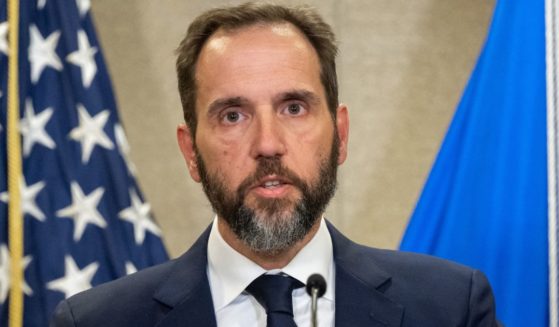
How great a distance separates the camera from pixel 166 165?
353cm

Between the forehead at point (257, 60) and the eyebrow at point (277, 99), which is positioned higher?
the forehead at point (257, 60)

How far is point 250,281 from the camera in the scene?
1.88 meters

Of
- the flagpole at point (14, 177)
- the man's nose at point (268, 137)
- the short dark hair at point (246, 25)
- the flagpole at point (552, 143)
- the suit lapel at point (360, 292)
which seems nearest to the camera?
the man's nose at point (268, 137)

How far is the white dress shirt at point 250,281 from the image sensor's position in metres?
1.87

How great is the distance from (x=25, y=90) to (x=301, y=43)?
4.35 feet

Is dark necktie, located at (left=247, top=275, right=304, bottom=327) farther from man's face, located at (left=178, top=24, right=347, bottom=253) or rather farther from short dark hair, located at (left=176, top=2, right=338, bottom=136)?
short dark hair, located at (left=176, top=2, right=338, bottom=136)

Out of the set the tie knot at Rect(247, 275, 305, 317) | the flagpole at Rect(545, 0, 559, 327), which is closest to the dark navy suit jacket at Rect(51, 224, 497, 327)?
the tie knot at Rect(247, 275, 305, 317)

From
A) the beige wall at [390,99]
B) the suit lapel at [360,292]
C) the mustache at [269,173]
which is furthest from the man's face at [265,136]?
the beige wall at [390,99]

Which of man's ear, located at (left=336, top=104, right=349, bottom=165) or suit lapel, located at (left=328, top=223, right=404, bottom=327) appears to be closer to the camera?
suit lapel, located at (left=328, top=223, right=404, bottom=327)

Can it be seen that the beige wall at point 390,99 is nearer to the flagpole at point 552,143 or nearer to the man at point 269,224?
the flagpole at point 552,143

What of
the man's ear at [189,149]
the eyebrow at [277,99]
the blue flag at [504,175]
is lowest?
the blue flag at [504,175]

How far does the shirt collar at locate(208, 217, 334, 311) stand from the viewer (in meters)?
1.89

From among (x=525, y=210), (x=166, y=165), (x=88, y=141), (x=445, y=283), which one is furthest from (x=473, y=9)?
(x=445, y=283)

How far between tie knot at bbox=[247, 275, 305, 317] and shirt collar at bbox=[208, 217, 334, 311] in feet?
0.05
